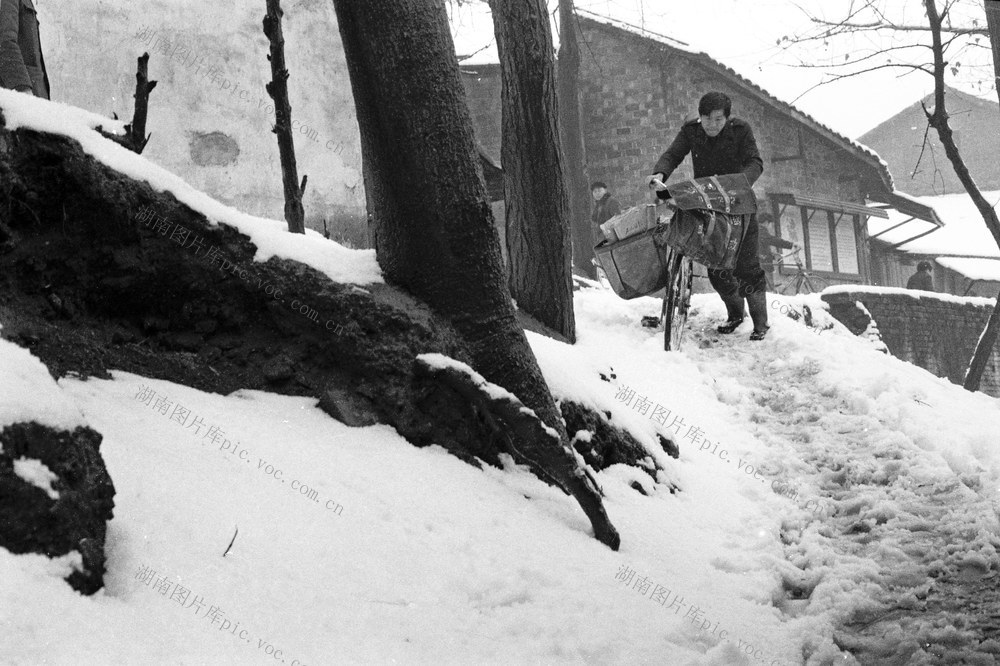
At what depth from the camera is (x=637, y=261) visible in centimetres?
802

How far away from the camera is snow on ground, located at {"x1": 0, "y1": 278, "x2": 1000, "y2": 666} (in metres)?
2.44

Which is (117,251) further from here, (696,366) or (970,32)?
(970,32)

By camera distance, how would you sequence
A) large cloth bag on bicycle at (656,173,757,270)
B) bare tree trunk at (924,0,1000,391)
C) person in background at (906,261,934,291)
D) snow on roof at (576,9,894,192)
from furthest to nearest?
person in background at (906,261,934,291), snow on roof at (576,9,894,192), bare tree trunk at (924,0,1000,391), large cloth bag on bicycle at (656,173,757,270)

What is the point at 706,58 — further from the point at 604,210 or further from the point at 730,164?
the point at 730,164

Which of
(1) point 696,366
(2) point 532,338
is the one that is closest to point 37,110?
(2) point 532,338

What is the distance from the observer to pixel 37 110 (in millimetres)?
3670

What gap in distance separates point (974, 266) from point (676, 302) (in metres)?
21.0

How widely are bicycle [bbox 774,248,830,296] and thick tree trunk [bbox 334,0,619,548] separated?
17.0 metres

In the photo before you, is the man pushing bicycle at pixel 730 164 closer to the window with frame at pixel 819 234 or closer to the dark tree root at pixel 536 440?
the dark tree root at pixel 536 440

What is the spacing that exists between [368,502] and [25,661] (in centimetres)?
146

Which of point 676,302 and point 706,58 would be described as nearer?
point 676,302

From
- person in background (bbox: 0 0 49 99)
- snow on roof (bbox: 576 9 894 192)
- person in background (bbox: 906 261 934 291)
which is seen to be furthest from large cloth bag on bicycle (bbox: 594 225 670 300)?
person in background (bbox: 906 261 934 291)

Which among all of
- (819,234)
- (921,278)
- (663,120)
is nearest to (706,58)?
(663,120)

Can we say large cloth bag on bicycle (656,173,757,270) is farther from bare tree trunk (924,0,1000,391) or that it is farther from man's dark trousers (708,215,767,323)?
bare tree trunk (924,0,1000,391)
